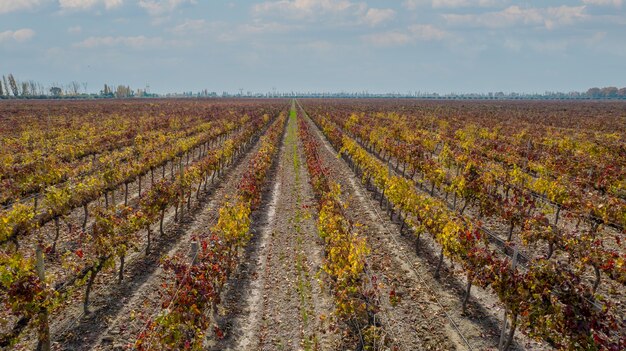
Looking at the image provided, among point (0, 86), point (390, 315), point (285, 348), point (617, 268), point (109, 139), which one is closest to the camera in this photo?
point (285, 348)

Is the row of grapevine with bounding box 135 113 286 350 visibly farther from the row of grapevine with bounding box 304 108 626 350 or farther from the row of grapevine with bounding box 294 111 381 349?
the row of grapevine with bounding box 304 108 626 350

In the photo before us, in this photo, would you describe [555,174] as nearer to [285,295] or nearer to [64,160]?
[285,295]

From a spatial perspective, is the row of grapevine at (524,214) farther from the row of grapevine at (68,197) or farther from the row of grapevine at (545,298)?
the row of grapevine at (68,197)

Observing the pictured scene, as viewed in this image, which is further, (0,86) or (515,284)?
(0,86)

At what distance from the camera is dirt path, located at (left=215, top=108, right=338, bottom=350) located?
28.5 feet

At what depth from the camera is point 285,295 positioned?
1048 cm

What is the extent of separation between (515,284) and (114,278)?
10.6 metres

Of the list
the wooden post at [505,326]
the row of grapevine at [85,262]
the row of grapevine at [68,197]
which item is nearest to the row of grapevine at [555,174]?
the wooden post at [505,326]

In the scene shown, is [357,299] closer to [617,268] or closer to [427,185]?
[617,268]

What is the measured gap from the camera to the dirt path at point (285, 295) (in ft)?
28.5

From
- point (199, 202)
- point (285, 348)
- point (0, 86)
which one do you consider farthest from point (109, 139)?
point (0, 86)

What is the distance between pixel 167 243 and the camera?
1350 centimetres

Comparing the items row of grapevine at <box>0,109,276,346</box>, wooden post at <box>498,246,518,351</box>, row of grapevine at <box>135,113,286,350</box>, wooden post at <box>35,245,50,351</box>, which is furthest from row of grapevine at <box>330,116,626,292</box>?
wooden post at <box>35,245,50,351</box>

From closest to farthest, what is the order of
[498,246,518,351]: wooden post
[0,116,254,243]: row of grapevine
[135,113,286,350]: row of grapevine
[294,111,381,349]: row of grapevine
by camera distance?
[135,113,286,350]: row of grapevine, [498,246,518,351]: wooden post, [294,111,381,349]: row of grapevine, [0,116,254,243]: row of grapevine
